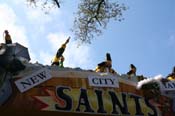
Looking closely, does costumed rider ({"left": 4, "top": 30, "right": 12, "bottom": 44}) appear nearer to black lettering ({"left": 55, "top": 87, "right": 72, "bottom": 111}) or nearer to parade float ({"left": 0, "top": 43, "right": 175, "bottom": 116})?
parade float ({"left": 0, "top": 43, "right": 175, "bottom": 116})

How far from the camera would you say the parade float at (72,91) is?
1481cm

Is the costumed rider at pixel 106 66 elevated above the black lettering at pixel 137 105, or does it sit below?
above

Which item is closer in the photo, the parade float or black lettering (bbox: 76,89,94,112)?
the parade float

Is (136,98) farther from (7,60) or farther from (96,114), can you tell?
(7,60)

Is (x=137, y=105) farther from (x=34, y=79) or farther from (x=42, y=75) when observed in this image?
(x=34, y=79)

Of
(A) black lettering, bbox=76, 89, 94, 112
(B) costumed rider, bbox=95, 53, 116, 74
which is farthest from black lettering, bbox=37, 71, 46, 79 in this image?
(B) costumed rider, bbox=95, 53, 116, 74

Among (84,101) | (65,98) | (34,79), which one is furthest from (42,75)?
(84,101)

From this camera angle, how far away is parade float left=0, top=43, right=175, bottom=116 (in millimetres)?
14812

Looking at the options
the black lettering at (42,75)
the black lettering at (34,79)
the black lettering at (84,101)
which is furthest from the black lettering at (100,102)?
the black lettering at (34,79)

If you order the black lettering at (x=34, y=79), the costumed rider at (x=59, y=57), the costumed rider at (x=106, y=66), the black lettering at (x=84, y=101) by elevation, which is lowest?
the black lettering at (x=84, y=101)

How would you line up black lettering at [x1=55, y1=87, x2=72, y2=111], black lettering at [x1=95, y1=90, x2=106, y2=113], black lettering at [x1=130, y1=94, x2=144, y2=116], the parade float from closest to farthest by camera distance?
1. the parade float
2. black lettering at [x1=55, y1=87, x2=72, y2=111]
3. black lettering at [x1=95, y1=90, x2=106, y2=113]
4. black lettering at [x1=130, y1=94, x2=144, y2=116]

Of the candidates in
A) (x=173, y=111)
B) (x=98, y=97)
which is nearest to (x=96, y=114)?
(x=98, y=97)

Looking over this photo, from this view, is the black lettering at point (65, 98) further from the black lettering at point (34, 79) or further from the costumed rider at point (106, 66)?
the costumed rider at point (106, 66)

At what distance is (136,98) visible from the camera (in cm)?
1670
